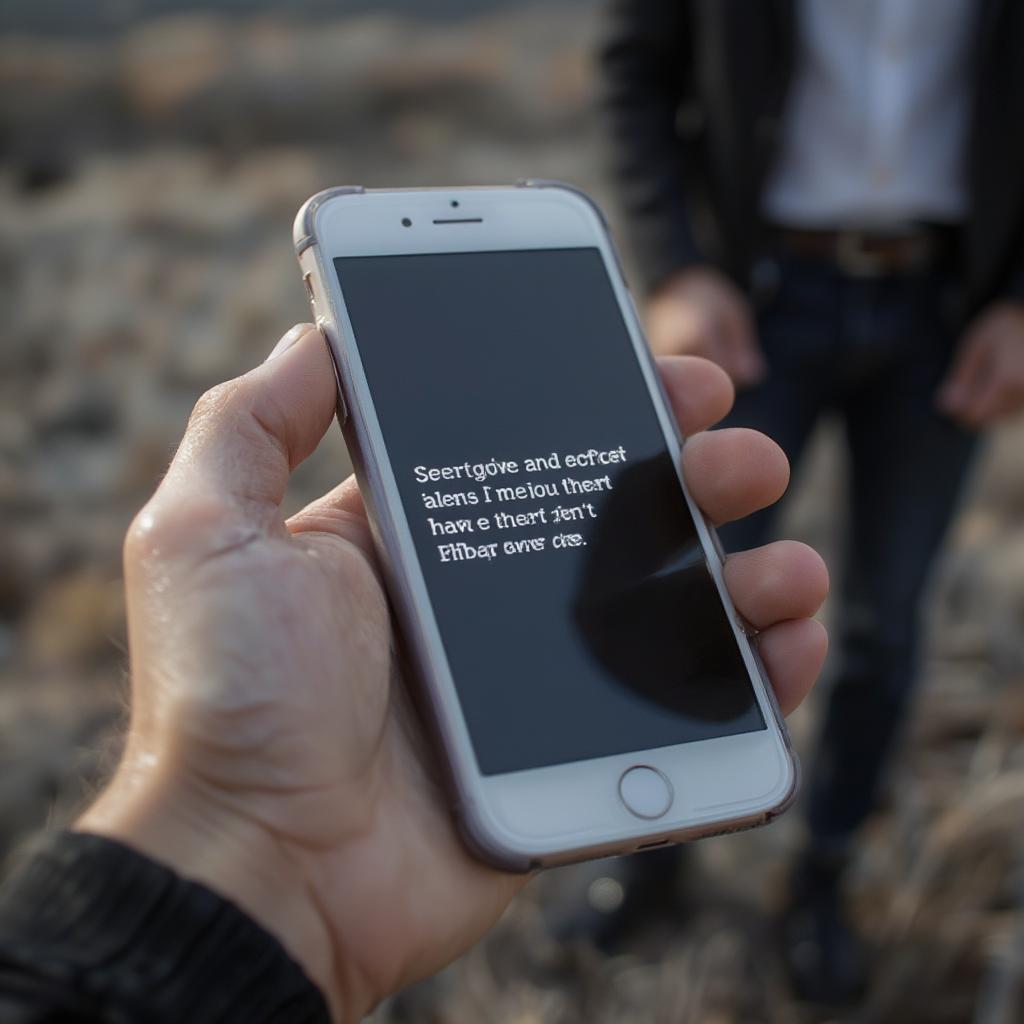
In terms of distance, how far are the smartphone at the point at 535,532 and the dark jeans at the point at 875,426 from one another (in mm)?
594

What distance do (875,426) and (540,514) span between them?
0.99 m

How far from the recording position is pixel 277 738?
1.05 metres

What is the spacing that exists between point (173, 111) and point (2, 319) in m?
4.59

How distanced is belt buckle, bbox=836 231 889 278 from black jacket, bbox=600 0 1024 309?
0.48 feet

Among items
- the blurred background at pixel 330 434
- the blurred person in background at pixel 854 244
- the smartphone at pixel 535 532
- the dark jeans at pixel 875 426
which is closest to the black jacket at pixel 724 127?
the blurred person in background at pixel 854 244

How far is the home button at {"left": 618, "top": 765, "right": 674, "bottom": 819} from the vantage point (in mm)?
1174

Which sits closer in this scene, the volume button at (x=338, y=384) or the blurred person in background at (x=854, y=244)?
the volume button at (x=338, y=384)

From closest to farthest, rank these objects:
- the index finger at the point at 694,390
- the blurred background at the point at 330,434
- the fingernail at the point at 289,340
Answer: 1. the fingernail at the point at 289,340
2. the index finger at the point at 694,390
3. the blurred background at the point at 330,434

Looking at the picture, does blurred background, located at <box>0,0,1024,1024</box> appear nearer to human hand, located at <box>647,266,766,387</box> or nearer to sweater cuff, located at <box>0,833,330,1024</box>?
sweater cuff, located at <box>0,833,330,1024</box>

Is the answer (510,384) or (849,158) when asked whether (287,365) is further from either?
(849,158)

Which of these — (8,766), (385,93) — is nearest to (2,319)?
(8,766)

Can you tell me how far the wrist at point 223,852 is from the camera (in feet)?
3.25

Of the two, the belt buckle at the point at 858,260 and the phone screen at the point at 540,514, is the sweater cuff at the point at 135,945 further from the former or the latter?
the belt buckle at the point at 858,260

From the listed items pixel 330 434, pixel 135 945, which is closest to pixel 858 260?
pixel 135 945
